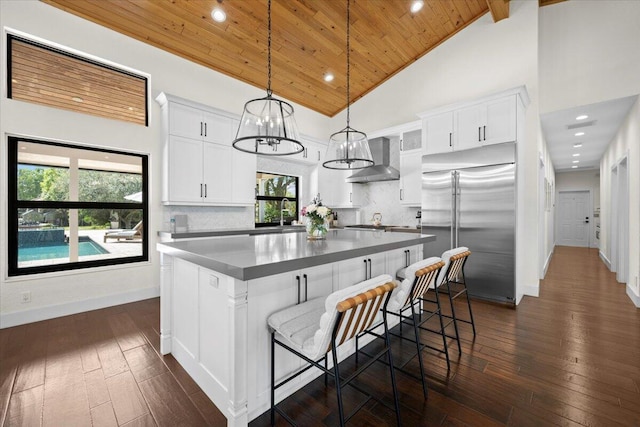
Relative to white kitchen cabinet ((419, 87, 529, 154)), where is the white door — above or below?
below

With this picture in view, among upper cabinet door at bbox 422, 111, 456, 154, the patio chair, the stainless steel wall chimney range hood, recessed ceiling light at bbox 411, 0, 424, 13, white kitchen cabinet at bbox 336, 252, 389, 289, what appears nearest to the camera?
white kitchen cabinet at bbox 336, 252, 389, 289

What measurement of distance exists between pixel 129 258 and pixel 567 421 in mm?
4710

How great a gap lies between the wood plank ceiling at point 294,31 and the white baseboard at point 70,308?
3.44 metres

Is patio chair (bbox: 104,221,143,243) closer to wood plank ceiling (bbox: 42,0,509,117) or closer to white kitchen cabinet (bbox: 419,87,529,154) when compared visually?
wood plank ceiling (bbox: 42,0,509,117)

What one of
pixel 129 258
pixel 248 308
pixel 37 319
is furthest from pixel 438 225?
pixel 37 319

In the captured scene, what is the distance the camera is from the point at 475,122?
3855mm

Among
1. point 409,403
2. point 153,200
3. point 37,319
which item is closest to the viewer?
point 409,403

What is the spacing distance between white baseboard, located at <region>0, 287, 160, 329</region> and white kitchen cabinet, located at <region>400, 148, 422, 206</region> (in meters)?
4.27

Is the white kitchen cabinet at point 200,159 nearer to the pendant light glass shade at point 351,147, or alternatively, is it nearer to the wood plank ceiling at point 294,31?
the wood plank ceiling at point 294,31

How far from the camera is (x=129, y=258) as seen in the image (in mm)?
3885

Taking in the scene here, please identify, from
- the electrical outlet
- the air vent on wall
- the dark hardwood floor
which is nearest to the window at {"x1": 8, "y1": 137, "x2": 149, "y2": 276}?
the electrical outlet

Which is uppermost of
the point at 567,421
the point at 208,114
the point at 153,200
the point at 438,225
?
the point at 208,114

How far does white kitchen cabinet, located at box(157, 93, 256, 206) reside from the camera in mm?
3809

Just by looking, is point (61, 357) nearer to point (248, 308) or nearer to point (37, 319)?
point (37, 319)
